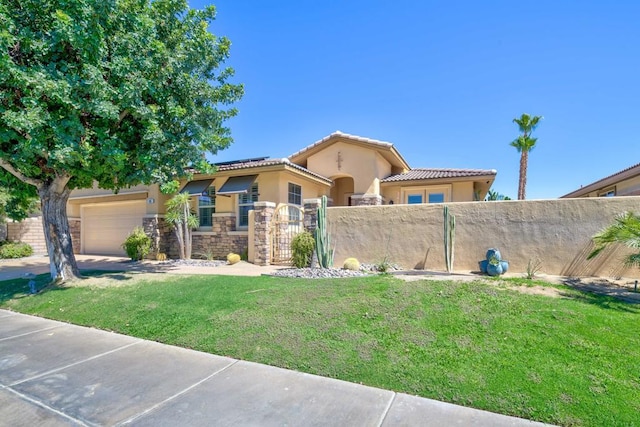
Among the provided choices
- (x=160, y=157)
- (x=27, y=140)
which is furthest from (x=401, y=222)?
(x=27, y=140)

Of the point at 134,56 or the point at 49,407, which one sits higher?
the point at 134,56

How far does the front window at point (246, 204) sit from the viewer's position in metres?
16.4

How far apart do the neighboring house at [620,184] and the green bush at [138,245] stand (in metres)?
23.6

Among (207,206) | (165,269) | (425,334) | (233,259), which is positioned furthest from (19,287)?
(425,334)

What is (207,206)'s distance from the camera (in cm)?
1759

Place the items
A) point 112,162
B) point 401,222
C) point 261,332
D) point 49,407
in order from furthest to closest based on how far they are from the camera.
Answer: point 401,222
point 112,162
point 261,332
point 49,407

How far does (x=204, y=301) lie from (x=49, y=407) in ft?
12.8

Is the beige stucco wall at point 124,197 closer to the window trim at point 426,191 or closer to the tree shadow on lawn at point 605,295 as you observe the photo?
the window trim at point 426,191

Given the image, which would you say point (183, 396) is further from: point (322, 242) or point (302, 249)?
point (302, 249)

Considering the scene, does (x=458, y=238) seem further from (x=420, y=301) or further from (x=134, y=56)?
(x=134, y=56)

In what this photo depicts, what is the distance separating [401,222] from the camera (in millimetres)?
11695

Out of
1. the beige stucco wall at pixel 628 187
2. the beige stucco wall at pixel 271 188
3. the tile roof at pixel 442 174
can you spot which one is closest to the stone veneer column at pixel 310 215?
the beige stucco wall at pixel 271 188

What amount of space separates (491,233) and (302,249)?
6.44 meters

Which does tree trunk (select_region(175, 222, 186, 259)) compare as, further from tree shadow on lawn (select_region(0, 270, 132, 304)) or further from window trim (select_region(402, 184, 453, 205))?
window trim (select_region(402, 184, 453, 205))
